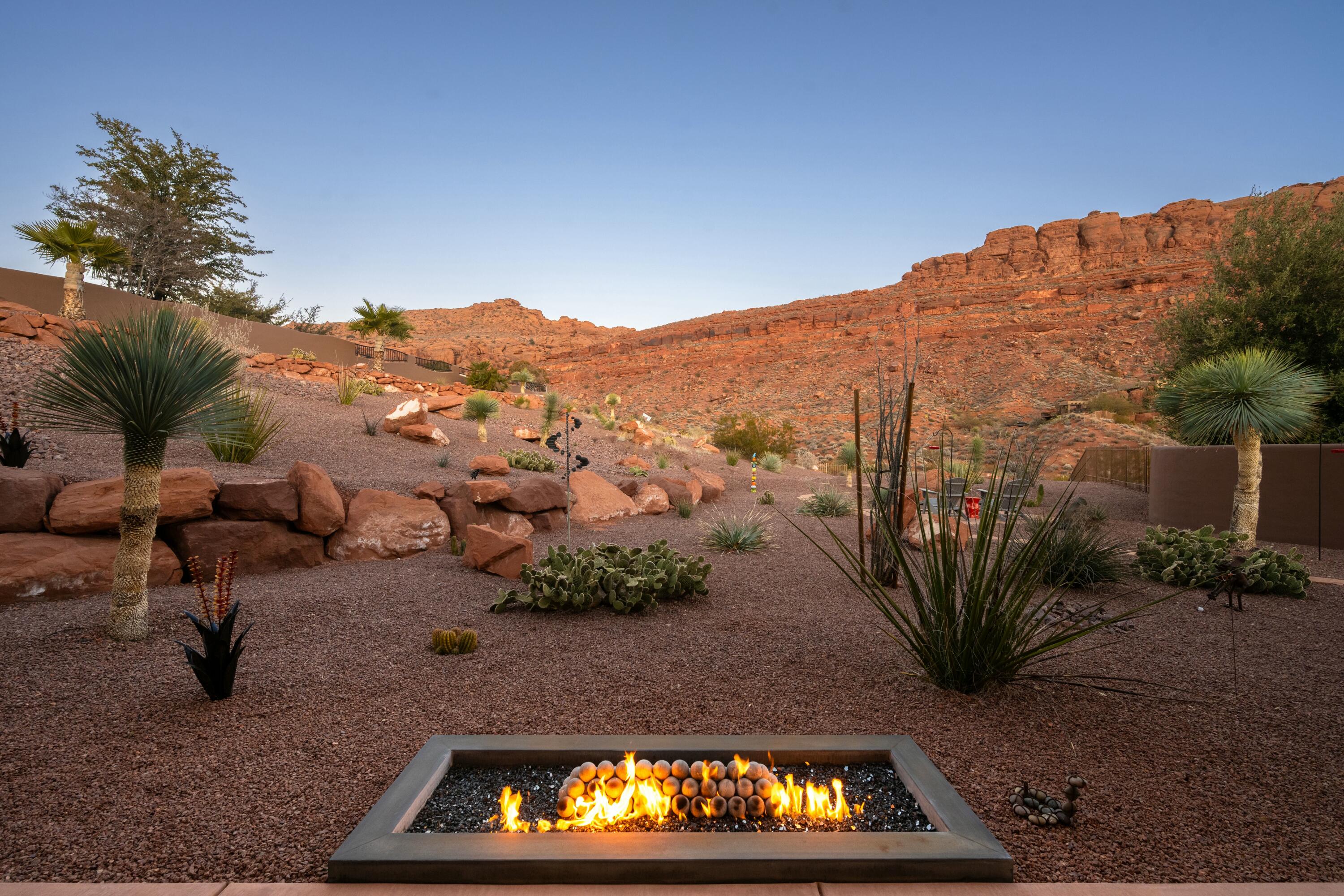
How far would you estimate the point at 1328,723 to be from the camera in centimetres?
322

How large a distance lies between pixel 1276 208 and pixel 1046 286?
37.8 m

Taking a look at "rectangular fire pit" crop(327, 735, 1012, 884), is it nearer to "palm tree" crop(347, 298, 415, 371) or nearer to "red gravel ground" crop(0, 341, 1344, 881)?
"red gravel ground" crop(0, 341, 1344, 881)

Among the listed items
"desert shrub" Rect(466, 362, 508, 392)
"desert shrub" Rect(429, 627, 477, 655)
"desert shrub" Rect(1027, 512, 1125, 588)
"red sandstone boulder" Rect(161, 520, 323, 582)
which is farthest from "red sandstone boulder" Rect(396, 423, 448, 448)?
"desert shrub" Rect(466, 362, 508, 392)

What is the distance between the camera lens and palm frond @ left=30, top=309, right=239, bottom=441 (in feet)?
12.4

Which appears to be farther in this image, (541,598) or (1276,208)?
(1276,208)

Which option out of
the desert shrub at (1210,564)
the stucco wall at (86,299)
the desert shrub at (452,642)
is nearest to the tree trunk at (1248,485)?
the desert shrub at (1210,564)

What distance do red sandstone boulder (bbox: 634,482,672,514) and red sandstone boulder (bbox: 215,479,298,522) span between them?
5.63m

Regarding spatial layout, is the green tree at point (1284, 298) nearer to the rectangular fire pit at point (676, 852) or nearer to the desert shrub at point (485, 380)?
the rectangular fire pit at point (676, 852)

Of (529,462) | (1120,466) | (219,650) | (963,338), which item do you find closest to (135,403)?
(219,650)

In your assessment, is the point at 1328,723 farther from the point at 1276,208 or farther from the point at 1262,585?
the point at 1276,208

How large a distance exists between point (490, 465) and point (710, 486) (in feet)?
15.9

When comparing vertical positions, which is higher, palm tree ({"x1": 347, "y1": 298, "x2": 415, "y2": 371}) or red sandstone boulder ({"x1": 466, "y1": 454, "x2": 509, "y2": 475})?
palm tree ({"x1": 347, "y1": 298, "x2": 415, "y2": 371})

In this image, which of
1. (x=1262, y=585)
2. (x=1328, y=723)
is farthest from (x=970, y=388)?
(x=1328, y=723)

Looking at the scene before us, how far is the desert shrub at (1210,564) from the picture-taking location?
6074 millimetres
